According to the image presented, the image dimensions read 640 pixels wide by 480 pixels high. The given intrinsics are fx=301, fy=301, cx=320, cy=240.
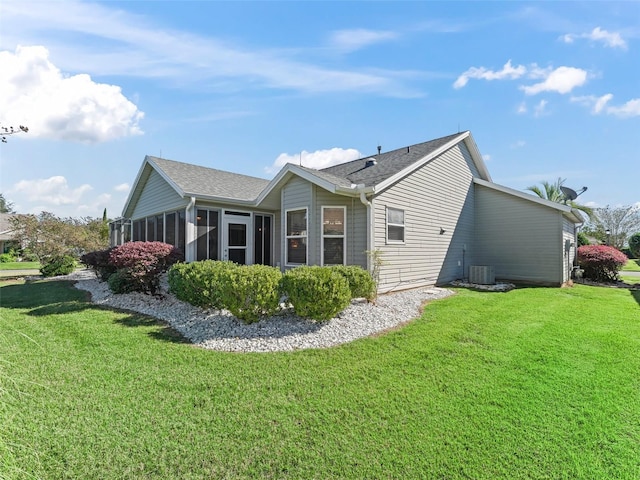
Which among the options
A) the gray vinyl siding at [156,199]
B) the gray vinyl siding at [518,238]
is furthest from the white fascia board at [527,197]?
the gray vinyl siding at [156,199]

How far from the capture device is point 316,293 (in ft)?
19.4

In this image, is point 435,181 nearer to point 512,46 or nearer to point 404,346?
point 512,46

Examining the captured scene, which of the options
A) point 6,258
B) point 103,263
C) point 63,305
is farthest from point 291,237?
point 6,258

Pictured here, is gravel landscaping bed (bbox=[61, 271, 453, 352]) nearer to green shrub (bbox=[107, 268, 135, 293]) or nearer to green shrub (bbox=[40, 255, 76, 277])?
green shrub (bbox=[107, 268, 135, 293])

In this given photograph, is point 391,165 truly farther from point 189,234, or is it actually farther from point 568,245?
point 568,245

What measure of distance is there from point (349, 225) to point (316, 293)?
3925 mm

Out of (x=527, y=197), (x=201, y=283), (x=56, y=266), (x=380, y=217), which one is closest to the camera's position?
(x=201, y=283)

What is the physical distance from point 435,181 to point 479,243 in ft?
15.1

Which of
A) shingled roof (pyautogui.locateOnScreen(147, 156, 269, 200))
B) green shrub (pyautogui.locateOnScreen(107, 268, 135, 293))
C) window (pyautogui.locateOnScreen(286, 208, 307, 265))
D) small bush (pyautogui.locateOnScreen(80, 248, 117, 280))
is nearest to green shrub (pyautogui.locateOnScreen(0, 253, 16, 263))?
small bush (pyautogui.locateOnScreen(80, 248, 117, 280))

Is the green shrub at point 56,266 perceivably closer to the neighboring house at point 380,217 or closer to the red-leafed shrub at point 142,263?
the neighboring house at point 380,217

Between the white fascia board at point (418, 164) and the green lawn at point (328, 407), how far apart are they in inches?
190

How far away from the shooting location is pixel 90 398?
350cm

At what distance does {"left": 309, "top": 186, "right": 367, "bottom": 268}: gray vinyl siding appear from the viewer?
9164 millimetres

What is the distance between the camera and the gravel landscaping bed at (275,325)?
538cm
